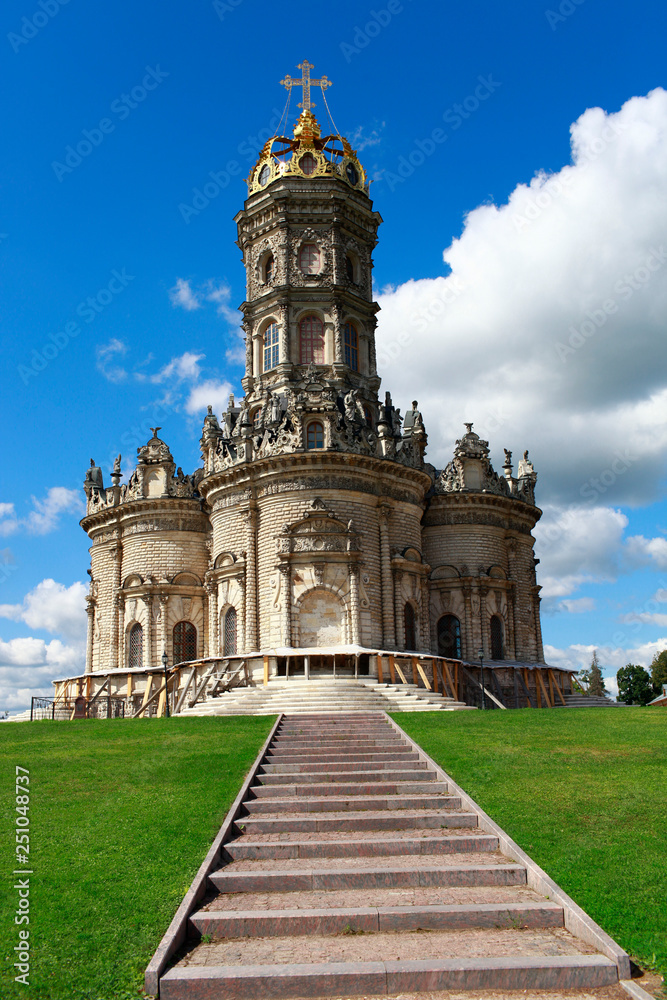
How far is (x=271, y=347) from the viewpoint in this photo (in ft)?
160

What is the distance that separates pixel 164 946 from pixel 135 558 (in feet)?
134

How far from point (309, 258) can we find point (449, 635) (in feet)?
76.9


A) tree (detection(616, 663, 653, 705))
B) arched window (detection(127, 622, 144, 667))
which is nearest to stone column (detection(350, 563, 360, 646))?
arched window (detection(127, 622, 144, 667))

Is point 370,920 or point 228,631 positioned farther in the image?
point 228,631

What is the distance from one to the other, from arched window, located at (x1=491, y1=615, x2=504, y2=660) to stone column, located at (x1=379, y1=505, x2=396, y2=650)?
10656 mm

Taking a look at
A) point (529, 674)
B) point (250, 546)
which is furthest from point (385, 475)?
point (529, 674)

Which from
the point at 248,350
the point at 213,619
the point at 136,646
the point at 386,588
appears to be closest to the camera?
the point at 386,588

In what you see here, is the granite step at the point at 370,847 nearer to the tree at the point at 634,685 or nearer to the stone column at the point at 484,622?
the stone column at the point at 484,622

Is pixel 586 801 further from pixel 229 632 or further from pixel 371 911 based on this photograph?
pixel 229 632

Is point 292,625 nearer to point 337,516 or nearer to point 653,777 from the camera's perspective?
point 337,516

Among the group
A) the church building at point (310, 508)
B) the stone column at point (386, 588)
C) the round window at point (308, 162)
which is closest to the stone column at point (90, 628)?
the church building at point (310, 508)

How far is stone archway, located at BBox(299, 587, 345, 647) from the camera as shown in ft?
129

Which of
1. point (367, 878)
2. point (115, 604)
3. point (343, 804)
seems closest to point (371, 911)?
point (367, 878)

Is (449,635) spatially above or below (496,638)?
above
